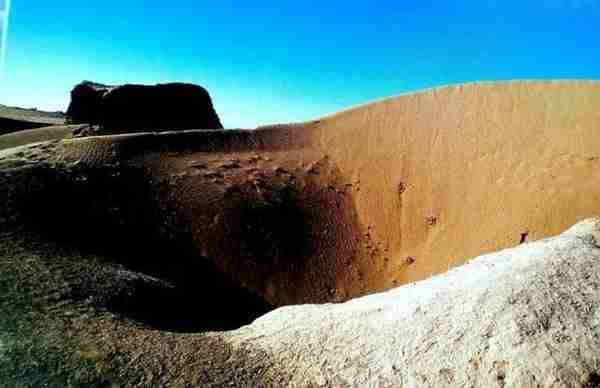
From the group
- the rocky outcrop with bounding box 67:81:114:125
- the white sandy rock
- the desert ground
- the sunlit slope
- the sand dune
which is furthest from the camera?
the rocky outcrop with bounding box 67:81:114:125

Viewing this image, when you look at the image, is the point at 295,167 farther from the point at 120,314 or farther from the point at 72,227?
the point at 120,314

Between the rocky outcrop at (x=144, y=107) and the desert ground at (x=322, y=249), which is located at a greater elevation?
the rocky outcrop at (x=144, y=107)

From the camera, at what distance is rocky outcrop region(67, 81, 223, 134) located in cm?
3638

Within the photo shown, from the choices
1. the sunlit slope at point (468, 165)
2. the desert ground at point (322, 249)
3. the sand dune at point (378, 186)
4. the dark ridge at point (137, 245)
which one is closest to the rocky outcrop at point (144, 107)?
the desert ground at point (322, 249)

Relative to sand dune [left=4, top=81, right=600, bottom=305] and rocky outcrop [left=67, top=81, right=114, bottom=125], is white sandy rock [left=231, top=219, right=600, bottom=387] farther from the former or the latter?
rocky outcrop [left=67, top=81, right=114, bottom=125]

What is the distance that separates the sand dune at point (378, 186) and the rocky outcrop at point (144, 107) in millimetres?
14167

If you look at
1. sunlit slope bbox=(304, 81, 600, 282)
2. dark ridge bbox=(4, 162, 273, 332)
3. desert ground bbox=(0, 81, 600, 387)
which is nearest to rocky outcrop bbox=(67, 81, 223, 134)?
desert ground bbox=(0, 81, 600, 387)

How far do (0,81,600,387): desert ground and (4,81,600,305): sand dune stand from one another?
0.25 feet

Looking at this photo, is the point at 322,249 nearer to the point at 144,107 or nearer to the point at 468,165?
the point at 468,165

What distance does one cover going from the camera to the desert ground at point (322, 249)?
737 centimetres

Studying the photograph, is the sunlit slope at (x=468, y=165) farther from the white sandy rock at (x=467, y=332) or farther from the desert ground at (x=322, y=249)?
the white sandy rock at (x=467, y=332)

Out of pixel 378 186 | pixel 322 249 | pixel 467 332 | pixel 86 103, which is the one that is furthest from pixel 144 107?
pixel 467 332

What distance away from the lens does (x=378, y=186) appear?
21312 mm

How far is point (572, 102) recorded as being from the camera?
20.8 metres
